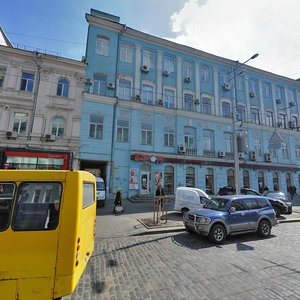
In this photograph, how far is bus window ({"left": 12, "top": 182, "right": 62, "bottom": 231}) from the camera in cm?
330

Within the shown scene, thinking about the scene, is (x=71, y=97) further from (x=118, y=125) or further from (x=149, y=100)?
(x=149, y=100)

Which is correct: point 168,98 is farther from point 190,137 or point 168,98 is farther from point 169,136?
point 190,137

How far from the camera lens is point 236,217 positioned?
7980 mm

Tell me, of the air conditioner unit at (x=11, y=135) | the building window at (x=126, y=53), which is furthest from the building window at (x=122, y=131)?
the air conditioner unit at (x=11, y=135)

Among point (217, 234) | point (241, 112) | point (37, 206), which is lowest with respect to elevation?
point (217, 234)

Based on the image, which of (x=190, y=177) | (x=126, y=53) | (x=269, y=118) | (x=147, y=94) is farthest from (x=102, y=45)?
(x=269, y=118)

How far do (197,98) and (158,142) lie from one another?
8.00m

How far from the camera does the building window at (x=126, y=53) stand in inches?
888

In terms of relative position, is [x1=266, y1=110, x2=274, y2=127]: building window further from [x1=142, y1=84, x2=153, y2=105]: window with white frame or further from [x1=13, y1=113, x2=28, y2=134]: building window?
[x1=13, y1=113, x2=28, y2=134]: building window

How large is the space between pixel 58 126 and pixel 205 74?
19.1 meters

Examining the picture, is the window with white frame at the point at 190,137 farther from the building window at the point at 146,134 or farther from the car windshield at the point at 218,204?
the car windshield at the point at 218,204

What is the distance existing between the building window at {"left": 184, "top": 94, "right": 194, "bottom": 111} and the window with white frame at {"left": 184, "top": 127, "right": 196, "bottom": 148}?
258 cm

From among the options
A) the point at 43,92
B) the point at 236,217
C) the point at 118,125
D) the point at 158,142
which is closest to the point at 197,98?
the point at 158,142

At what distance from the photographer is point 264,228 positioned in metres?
8.44
